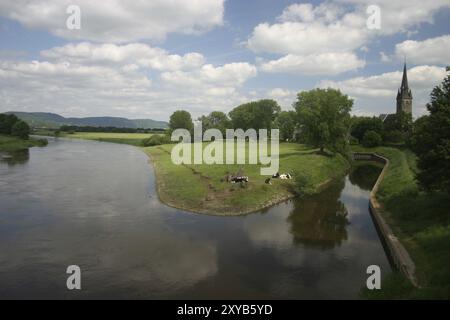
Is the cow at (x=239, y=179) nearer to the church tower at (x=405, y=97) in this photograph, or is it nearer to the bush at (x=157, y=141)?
the bush at (x=157, y=141)

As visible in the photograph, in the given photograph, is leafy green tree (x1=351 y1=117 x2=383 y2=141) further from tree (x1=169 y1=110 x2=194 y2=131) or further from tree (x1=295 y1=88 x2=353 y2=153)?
tree (x1=169 y1=110 x2=194 y2=131)

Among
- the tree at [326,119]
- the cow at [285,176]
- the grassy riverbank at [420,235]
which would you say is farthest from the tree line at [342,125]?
the cow at [285,176]

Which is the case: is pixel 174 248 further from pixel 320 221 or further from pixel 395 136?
pixel 395 136

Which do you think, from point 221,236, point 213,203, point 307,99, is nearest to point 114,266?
point 221,236

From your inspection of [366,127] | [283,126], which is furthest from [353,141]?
[283,126]

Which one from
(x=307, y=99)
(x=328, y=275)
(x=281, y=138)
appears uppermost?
(x=307, y=99)
